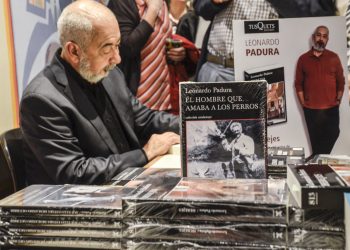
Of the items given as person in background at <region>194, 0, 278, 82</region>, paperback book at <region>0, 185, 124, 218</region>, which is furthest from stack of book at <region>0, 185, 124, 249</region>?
person in background at <region>194, 0, 278, 82</region>

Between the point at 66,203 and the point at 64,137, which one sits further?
the point at 64,137

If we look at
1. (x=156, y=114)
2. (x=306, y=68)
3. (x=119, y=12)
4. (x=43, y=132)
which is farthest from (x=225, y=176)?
(x=119, y=12)

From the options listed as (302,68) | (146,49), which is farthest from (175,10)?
(302,68)

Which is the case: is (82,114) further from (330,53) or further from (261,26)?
(330,53)

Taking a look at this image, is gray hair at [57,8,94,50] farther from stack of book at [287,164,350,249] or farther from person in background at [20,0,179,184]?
stack of book at [287,164,350,249]

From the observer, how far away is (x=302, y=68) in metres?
1.70

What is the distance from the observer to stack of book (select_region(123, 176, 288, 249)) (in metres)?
0.85

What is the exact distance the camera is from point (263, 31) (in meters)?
1.74

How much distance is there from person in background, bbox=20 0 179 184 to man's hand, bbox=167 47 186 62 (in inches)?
42.5

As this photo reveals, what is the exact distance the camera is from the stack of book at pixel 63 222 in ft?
3.06

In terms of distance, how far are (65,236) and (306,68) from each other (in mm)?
1068

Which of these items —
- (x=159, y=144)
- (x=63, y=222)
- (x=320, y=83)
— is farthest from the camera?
(x=159, y=144)

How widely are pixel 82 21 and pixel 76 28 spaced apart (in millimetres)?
38

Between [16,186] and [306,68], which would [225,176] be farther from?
[16,186]
